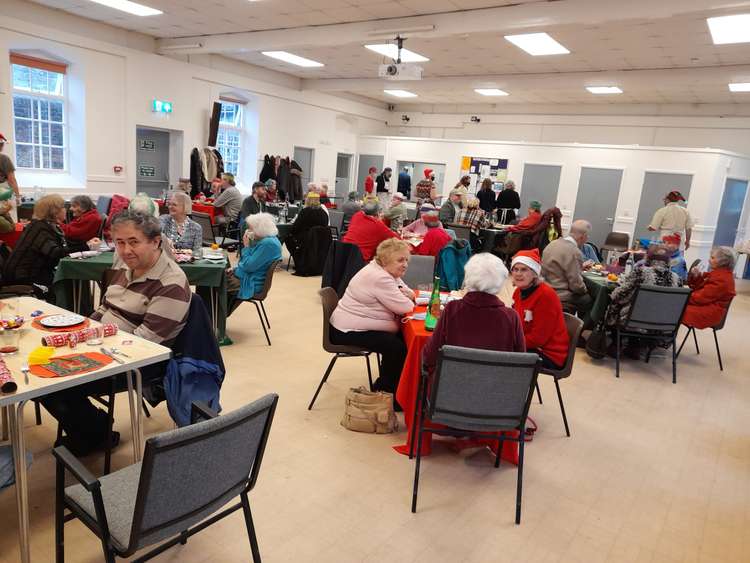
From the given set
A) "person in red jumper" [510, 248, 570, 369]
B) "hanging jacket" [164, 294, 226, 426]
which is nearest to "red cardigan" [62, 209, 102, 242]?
"hanging jacket" [164, 294, 226, 426]

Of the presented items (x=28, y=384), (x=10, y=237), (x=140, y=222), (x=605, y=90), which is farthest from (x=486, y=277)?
(x=605, y=90)

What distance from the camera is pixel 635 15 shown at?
207 inches

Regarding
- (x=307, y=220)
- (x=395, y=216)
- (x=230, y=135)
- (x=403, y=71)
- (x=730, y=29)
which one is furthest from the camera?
(x=230, y=135)

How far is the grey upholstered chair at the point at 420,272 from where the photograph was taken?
4.61 meters

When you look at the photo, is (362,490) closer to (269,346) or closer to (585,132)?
(269,346)

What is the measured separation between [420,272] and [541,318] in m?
1.64

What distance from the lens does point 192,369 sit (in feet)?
7.48

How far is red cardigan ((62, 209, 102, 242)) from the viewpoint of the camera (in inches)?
190

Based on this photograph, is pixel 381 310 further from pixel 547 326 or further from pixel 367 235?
pixel 367 235

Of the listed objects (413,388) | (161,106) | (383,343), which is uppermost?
(161,106)

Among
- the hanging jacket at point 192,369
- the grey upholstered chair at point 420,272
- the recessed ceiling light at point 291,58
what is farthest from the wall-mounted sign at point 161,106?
the hanging jacket at point 192,369

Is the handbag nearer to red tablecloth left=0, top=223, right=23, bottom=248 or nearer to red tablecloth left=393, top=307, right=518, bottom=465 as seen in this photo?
red tablecloth left=393, top=307, right=518, bottom=465

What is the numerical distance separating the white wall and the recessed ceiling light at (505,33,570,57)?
4245 mm

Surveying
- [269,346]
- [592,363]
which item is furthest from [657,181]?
[269,346]
